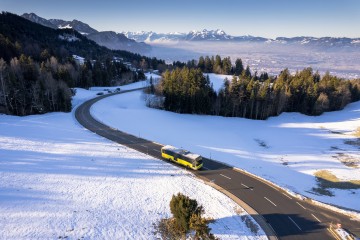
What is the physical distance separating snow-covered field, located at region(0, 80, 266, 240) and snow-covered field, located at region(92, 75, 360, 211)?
12.0 m

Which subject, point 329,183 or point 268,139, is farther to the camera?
point 268,139

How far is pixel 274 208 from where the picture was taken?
27.8 metres

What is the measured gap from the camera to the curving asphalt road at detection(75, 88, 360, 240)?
79.2ft

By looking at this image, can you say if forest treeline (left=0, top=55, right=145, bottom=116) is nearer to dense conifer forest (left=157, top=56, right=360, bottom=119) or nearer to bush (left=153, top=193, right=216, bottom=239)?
dense conifer forest (left=157, top=56, right=360, bottom=119)

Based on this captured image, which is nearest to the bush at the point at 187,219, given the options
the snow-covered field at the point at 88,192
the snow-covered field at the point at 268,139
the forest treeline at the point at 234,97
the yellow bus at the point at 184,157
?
the snow-covered field at the point at 88,192

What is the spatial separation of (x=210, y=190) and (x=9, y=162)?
2963 centimetres

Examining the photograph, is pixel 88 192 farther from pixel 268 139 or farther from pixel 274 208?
pixel 268 139

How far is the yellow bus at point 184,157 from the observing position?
36825 mm

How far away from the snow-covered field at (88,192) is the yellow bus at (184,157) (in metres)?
1.68

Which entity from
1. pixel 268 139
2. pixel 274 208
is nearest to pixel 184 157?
pixel 274 208

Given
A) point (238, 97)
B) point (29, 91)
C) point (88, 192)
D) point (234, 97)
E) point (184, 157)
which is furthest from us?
point (238, 97)

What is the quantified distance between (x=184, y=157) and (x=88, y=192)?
14.9 metres

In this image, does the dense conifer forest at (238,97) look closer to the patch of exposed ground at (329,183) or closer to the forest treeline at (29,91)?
the forest treeline at (29,91)

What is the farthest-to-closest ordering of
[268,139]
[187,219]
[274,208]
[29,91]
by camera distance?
[29,91] → [268,139] → [274,208] → [187,219]
